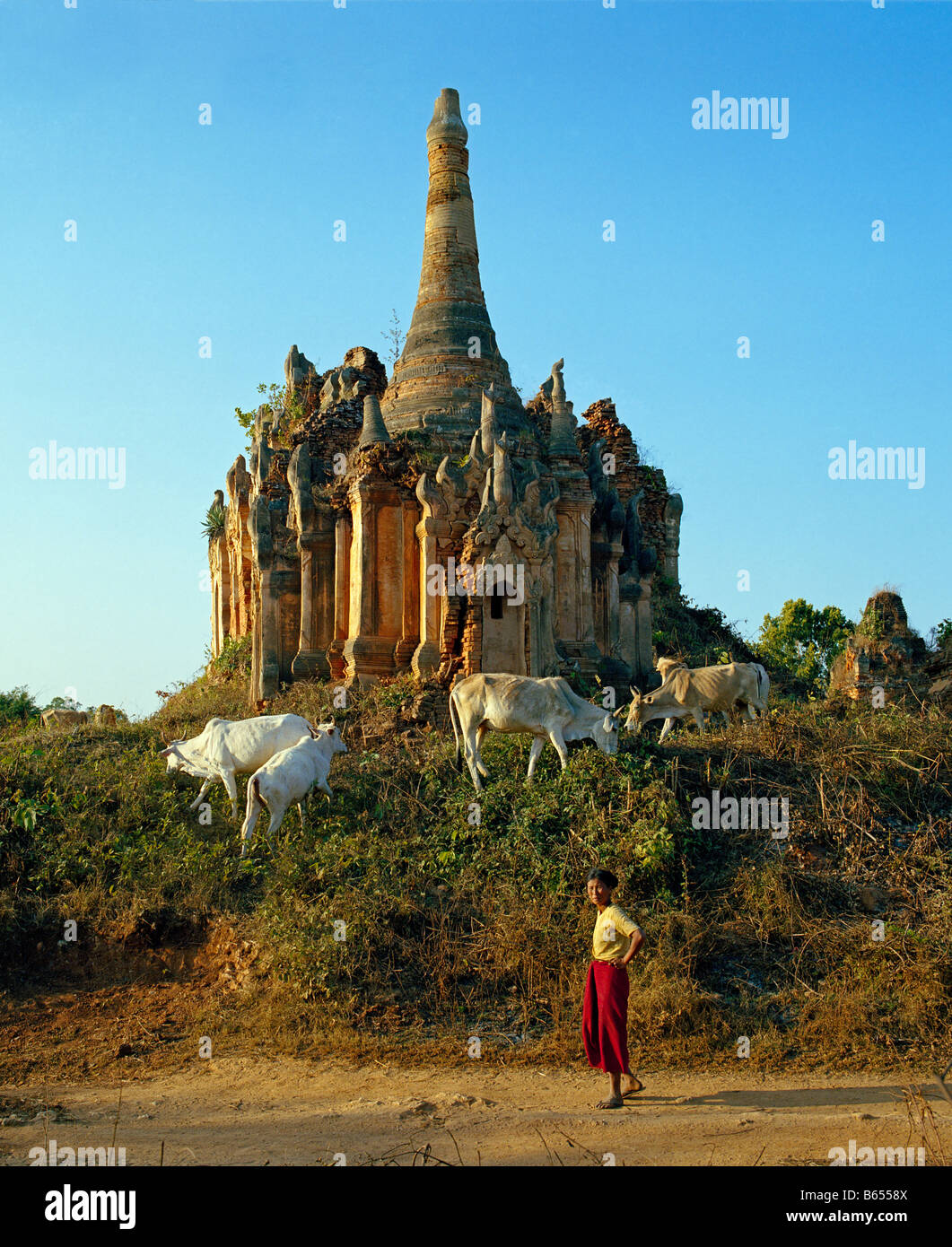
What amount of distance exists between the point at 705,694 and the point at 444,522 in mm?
5367

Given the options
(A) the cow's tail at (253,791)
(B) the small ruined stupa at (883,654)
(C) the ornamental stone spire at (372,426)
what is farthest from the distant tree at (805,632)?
(A) the cow's tail at (253,791)

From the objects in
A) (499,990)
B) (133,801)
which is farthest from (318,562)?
(499,990)

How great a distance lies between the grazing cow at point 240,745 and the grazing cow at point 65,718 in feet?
21.8

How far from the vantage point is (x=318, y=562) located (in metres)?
20.2

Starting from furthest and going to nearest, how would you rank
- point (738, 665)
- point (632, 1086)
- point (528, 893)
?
Answer: point (738, 665) < point (528, 893) < point (632, 1086)

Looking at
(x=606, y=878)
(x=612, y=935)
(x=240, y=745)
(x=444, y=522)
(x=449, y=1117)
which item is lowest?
(x=449, y=1117)

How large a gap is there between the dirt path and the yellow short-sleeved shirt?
3.28ft

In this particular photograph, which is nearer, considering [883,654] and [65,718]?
[65,718]

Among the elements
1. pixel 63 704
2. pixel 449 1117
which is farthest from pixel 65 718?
pixel 449 1117

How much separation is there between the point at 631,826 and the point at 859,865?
227cm

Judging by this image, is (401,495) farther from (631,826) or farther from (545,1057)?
(545,1057)

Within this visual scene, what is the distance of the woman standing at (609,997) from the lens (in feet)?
24.6

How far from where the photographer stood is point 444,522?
59.5 feet

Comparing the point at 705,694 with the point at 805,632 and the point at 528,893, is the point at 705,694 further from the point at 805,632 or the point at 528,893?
the point at 805,632
